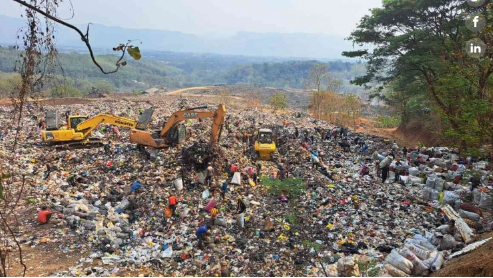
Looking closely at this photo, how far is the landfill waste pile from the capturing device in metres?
5.03

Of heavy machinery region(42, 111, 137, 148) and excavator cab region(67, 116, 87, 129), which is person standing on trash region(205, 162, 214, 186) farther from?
excavator cab region(67, 116, 87, 129)

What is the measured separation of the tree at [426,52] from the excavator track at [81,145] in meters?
9.87

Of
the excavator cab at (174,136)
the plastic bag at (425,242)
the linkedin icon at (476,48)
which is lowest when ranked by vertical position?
the plastic bag at (425,242)

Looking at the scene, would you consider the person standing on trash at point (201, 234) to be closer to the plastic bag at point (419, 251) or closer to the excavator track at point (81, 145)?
the plastic bag at point (419, 251)

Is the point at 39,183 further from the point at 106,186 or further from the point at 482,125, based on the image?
the point at 482,125

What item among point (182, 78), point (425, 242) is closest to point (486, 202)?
point (425, 242)

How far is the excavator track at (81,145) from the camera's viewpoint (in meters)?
9.78

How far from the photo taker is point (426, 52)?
11562mm

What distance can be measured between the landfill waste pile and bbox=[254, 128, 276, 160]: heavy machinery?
1.22 feet

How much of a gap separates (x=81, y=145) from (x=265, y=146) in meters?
5.69

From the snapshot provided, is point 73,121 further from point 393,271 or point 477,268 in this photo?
point 477,268

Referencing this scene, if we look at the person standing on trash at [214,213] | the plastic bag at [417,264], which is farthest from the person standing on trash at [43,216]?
the plastic bag at [417,264]

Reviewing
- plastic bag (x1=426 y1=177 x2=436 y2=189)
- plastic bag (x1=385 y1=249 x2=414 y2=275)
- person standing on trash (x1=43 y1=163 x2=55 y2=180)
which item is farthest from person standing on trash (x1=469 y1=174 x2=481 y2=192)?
person standing on trash (x1=43 y1=163 x2=55 y2=180)

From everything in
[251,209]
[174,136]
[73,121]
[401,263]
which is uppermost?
[73,121]
